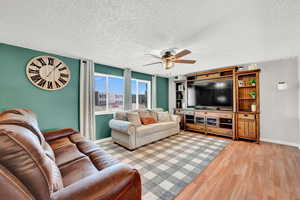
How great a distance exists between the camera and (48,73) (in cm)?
272

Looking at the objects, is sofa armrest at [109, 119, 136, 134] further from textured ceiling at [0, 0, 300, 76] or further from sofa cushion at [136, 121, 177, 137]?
textured ceiling at [0, 0, 300, 76]

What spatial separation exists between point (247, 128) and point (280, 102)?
108cm

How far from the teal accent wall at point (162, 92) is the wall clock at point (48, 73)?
3.42 m

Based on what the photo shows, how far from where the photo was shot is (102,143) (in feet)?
11.0

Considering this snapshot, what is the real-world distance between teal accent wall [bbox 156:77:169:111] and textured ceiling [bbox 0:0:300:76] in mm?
2774

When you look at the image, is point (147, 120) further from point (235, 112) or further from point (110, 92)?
point (235, 112)

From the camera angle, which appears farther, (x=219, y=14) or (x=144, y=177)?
(x=144, y=177)

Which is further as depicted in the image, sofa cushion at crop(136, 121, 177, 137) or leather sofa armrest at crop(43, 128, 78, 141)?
sofa cushion at crop(136, 121, 177, 137)

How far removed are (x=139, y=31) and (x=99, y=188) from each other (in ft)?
6.67

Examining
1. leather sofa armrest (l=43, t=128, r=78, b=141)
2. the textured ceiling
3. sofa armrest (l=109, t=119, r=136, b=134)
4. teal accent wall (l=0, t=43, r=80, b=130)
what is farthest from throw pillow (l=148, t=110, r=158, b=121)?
leather sofa armrest (l=43, t=128, r=78, b=141)

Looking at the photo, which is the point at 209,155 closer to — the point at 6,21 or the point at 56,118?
the point at 56,118

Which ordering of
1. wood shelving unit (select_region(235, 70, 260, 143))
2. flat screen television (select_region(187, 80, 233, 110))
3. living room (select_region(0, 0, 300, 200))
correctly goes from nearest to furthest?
1. living room (select_region(0, 0, 300, 200))
2. wood shelving unit (select_region(235, 70, 260, 143))
3. flat screen television (select_region(187, 80, 233, 110))

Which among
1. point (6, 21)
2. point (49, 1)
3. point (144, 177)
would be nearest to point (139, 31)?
point (49, 1)

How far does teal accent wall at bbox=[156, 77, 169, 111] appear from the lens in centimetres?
541
